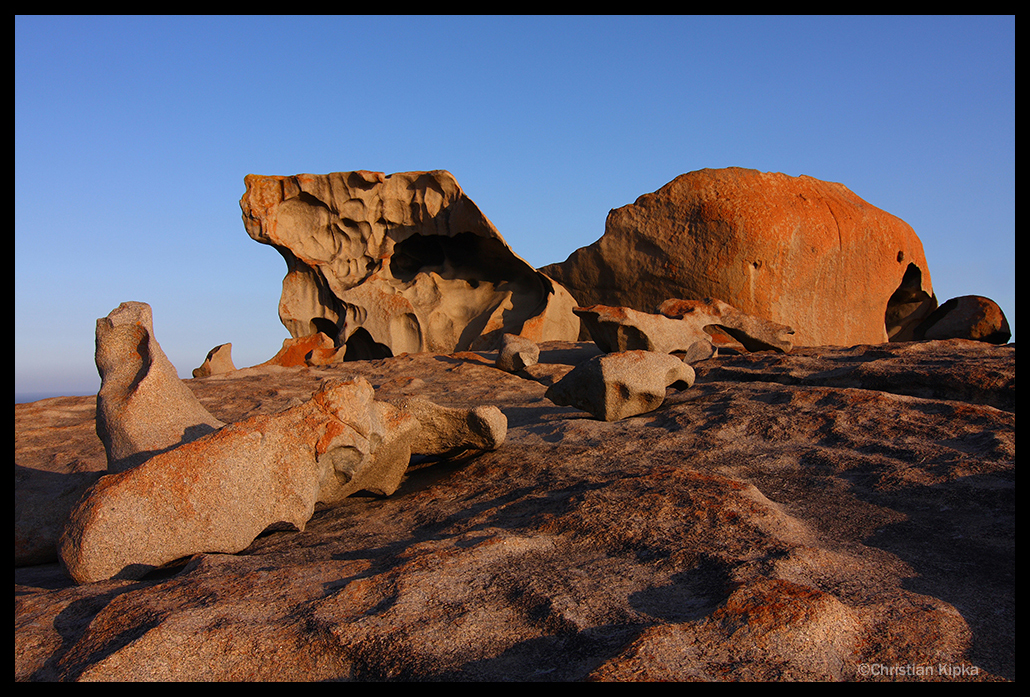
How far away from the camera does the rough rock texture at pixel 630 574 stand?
1.23m

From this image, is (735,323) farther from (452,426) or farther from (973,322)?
(452,426)

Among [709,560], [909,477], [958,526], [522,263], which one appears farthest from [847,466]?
[522,263]

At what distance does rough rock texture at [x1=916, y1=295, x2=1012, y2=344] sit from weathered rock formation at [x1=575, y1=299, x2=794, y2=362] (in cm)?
305

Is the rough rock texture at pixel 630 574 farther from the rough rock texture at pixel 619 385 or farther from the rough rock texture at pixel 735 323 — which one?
the rough rock texture at pixel 735 323

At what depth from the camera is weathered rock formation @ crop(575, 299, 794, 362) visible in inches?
216

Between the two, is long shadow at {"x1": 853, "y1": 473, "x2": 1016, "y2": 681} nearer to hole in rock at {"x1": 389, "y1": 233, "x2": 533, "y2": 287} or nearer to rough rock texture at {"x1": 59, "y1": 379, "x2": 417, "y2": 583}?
rough rock texture at {"x1": 59, "y1": 379, "x2": 417, "y2": 583}

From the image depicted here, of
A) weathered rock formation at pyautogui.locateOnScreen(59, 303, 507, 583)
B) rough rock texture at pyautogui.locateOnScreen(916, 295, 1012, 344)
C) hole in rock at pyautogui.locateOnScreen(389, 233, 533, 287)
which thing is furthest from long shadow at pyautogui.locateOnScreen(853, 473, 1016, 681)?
hole in rock at pyautogui.locateOnScreen(389, 233, 533, 287)

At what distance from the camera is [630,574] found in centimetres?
158

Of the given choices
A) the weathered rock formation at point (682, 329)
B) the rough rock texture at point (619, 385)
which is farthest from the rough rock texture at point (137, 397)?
the weathered rock formation at point (682, 329)

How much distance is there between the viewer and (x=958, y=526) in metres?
1.83

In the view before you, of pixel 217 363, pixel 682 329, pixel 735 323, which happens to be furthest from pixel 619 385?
pixel 217 363

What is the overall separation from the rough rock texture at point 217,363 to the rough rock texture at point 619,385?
4.76 metres

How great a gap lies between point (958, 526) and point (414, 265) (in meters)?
8.06

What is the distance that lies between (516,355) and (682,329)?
139 centimetres
